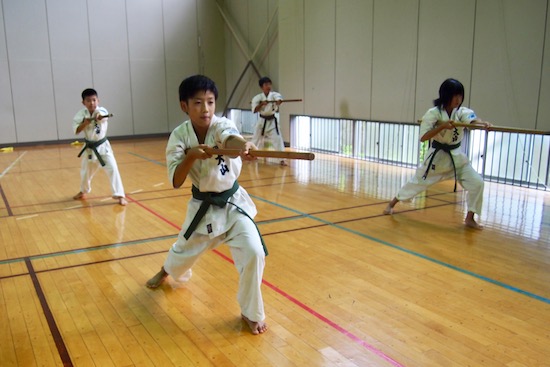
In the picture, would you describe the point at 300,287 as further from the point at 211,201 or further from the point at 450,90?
the point at 450,90

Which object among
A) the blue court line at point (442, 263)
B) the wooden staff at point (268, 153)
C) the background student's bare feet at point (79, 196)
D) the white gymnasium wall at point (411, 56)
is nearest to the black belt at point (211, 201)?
the wooden staff at point (268, 153)

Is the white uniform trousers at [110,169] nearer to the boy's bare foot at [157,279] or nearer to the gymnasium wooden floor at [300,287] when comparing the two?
the gymnasium wooden floor at [300,287]

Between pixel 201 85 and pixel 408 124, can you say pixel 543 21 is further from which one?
pixel 201 85

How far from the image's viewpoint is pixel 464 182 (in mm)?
4809

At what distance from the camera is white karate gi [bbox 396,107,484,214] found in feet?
15.4

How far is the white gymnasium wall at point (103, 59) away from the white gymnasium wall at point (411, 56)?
4.05 metres

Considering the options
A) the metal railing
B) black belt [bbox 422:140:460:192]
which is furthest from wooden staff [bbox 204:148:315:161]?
the metal railing

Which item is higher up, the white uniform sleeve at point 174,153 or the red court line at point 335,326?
the white uniform sleeve at point 174,153

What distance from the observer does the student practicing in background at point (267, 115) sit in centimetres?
900

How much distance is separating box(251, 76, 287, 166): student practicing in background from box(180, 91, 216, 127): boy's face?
6.28 meters

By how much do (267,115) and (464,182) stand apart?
4.87 meters

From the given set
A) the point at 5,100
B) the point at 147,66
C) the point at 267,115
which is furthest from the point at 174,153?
the point at 147,66

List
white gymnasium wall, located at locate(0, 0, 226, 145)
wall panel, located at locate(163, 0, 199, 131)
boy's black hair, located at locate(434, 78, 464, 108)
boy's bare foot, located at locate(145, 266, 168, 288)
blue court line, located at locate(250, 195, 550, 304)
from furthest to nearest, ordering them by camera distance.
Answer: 1. wall panel, located at locate(163, 0, 199, 131)
2. white gymnasium wall, located at locate(0, 0, 226, 145)
3. boy's black hair, located at locate(434, 78, 464, 108)
4. boy's bare foot, located at locate(145, 266, 168, 288)
5. blue court line, located at locate(250, 195, 550, 304)

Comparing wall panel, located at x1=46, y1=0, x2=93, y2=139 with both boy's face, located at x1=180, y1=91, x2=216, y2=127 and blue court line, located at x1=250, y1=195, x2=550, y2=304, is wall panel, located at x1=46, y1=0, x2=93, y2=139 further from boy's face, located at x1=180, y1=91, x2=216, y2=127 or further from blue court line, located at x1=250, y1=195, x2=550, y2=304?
boy's face, located at x1=180, y1=91, x2=216, y2=127
